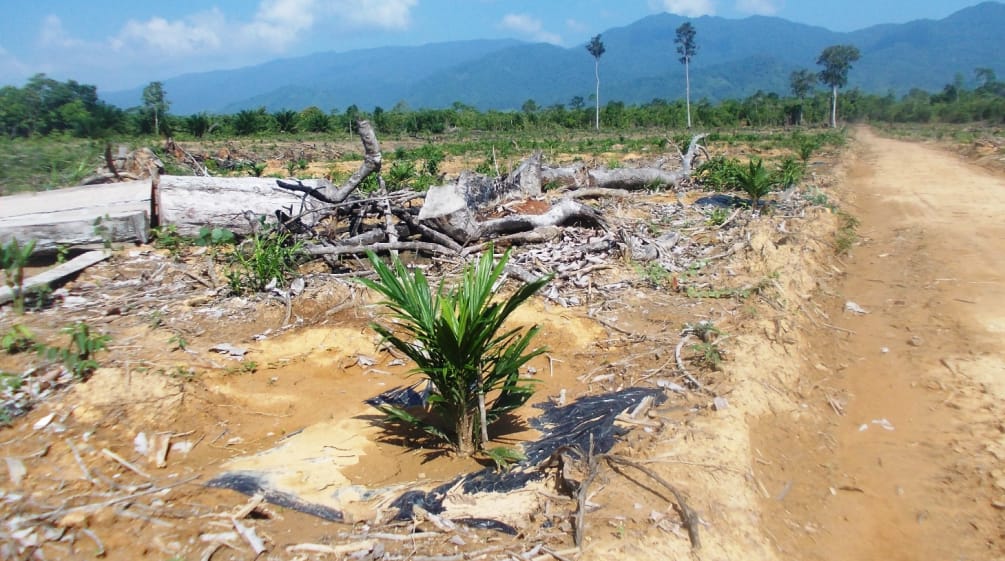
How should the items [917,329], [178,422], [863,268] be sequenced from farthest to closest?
[863,268]
[917,329]
[178,422]

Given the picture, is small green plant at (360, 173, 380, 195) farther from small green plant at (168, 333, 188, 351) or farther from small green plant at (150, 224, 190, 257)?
small green plant at (168, 333, 188, 351)

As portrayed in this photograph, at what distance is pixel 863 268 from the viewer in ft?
21.4

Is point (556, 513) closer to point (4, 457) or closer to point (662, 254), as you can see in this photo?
point (4, 457)

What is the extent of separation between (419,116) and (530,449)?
35645mm

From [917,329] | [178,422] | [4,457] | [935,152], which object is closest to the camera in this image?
[4,457]

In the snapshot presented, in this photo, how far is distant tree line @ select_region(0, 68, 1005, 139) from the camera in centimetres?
2250

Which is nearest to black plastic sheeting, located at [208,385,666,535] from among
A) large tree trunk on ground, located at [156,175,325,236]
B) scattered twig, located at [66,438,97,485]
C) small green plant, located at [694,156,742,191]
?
scattered twig, located at [66,438,97,485]

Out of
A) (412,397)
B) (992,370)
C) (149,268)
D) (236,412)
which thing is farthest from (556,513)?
(149,268)

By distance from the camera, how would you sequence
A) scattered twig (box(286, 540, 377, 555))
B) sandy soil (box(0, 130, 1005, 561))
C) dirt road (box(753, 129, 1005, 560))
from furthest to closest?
dirt road (box(753, 129, 1005, 560)) → sandy soil (box(0, 130, 1005, 561)) → scattered twig (box(286, 540, 377, 555))

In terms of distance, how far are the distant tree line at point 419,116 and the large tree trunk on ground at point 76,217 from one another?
9811 millimetres

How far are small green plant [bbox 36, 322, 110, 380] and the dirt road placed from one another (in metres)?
3.82

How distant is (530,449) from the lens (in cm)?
304

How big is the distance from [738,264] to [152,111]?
2460 centimetres

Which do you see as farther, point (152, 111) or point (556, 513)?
point (152, 111)
